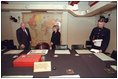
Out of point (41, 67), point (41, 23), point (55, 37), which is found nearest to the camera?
point (41, 67)

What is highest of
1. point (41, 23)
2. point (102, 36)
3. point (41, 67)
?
point (41, 23)

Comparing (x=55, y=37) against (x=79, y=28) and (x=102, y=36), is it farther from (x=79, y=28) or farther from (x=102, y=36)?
(x=102, y=36)

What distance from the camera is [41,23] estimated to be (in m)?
5.85

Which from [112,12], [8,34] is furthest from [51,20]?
[112,12]

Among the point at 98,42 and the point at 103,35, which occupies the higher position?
the point at 103,35

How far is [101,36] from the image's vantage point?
3.37 m

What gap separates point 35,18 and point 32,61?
157 inches

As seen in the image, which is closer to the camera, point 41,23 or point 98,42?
point 98,42

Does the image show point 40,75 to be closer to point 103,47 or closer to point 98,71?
point 98,71

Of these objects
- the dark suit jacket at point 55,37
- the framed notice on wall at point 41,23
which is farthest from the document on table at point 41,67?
the framed notice on wall at point 41,23

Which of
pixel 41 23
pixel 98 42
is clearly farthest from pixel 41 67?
pixel 41 23

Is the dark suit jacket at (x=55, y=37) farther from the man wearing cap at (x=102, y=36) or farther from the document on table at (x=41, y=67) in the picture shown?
the document on table at (x=41, y=67)

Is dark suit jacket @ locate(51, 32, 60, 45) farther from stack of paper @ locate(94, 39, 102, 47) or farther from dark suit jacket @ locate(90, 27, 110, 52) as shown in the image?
stack of paper @ locate(94, 39, 102, 47)

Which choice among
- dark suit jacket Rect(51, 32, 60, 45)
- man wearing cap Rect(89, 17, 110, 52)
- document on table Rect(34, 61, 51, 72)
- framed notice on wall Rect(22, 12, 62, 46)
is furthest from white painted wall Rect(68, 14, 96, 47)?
document on table Rect(34, 61, 51, 72)
